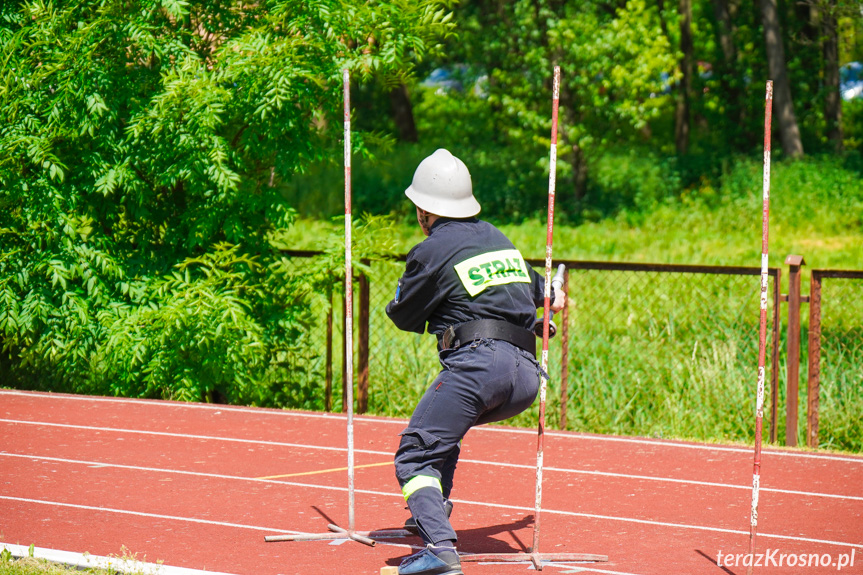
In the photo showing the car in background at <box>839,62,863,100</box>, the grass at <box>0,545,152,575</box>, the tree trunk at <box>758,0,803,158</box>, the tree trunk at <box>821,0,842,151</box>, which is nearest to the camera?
the grass at <box>0,545,152,575</box>

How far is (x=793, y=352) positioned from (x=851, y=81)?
3334 centimetres

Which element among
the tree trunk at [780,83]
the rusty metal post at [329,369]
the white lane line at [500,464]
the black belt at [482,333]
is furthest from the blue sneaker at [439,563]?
the tree trunk at [780,83]

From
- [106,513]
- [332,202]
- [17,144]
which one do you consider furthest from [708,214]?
[106,513]

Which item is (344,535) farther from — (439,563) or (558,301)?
(558,301)

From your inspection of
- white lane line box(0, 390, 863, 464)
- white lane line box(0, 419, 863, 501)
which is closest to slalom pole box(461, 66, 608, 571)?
white lane line box(0, 419, 863, 501)

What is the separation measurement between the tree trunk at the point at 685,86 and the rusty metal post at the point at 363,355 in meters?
24.1

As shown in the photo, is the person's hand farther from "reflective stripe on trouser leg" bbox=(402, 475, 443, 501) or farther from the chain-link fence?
the chain-link fence

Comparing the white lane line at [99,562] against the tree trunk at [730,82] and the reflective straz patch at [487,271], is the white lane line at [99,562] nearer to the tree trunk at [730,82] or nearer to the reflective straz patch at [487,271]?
the reflective straz patch at [487,271]

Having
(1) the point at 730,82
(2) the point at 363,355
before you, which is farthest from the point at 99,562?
(1) the point at 730,82

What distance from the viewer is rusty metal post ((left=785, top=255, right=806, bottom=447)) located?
9148mm

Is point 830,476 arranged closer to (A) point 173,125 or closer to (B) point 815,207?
(A) point 173,125

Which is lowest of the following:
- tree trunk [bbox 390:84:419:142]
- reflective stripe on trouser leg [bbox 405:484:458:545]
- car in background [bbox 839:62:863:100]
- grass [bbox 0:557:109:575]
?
grass [bbox 0:557:109:575]

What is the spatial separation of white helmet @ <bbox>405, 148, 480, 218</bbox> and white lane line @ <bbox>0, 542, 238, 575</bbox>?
2108 millimetres

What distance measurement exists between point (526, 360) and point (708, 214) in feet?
75.6
